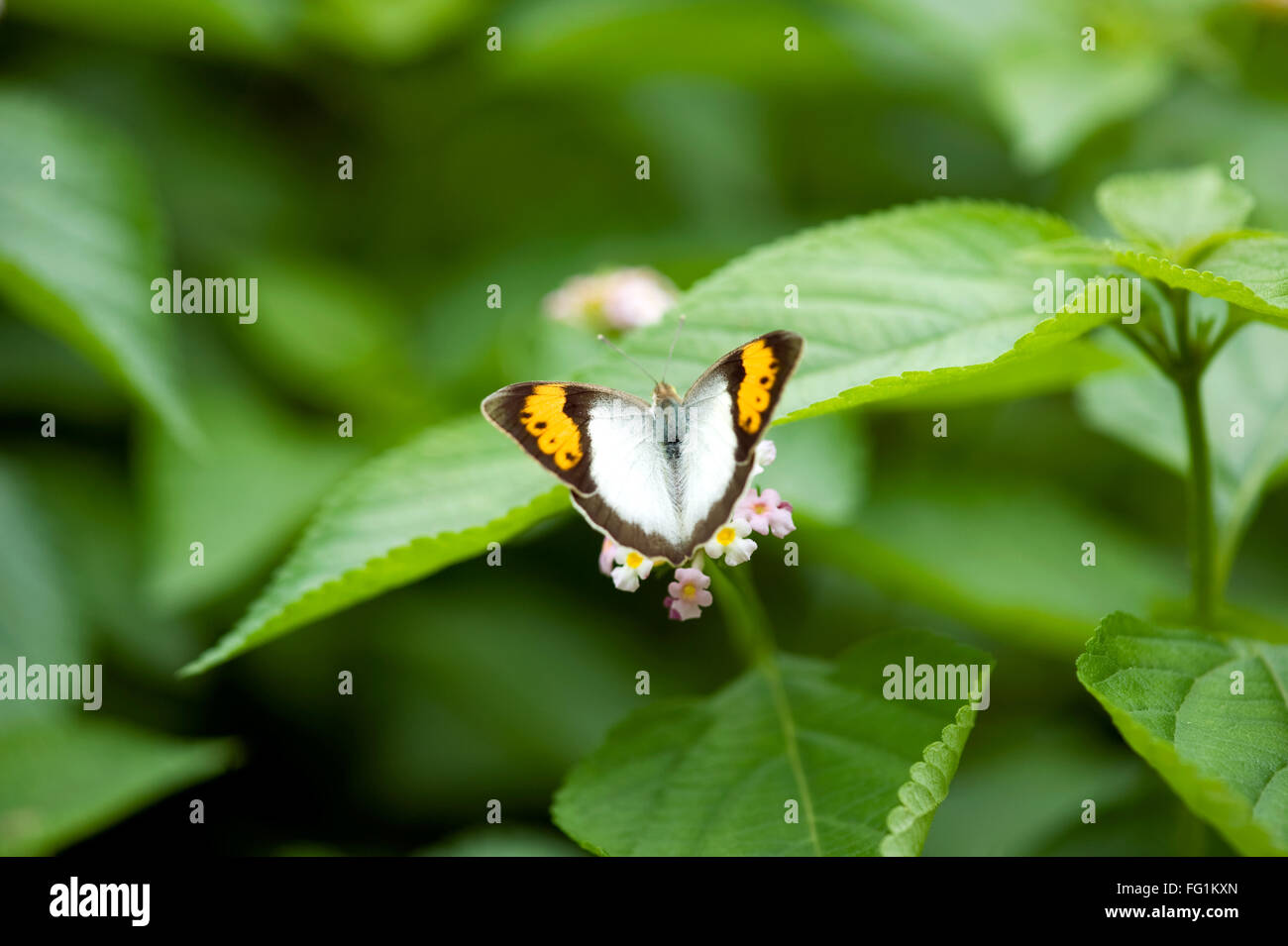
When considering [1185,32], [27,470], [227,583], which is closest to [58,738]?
[227,583]

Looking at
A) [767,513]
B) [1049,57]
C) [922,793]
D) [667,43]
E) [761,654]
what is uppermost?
[667,43]

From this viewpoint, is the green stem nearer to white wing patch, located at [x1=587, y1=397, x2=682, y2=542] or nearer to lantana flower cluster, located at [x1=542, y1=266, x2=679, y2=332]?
white wing patch, located at [x1=587, y1=397, x2=682, y2=542]

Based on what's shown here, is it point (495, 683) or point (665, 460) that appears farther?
point (495, 683)

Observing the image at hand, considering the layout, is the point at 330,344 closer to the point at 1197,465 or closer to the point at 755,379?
the point at 755,379

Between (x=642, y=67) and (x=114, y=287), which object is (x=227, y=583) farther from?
(x=642, y=67)

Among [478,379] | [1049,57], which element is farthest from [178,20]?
[1049,57]

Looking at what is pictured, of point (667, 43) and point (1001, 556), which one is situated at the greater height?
point (667, 43)

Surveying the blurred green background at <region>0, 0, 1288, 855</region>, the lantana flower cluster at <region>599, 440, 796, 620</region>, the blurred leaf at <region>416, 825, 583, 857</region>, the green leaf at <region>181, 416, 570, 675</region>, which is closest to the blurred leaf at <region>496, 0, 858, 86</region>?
the blurred green background at <region>0, 0, 1288, 855</region>
